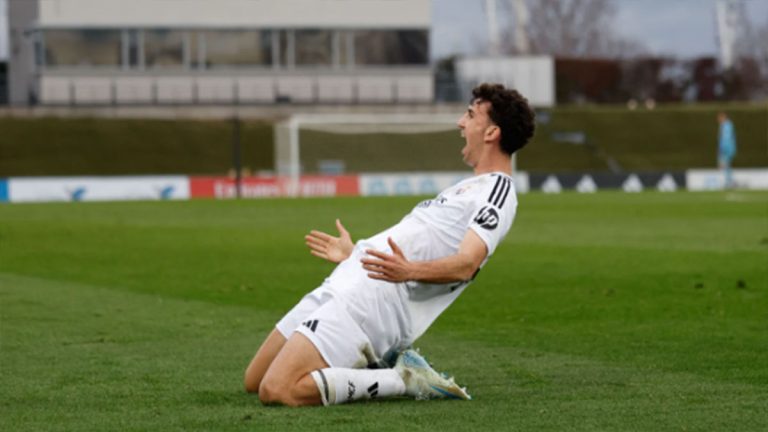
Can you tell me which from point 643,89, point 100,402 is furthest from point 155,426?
point 643,89

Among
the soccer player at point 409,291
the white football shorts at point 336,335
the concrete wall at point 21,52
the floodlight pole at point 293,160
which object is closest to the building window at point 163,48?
the concrete wall at point 21,52

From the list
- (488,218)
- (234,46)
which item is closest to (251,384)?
(488,218)

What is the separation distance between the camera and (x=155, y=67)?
65.3m

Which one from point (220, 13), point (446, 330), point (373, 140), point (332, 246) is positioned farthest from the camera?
point (220, 13)

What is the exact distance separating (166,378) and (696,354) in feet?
11.6

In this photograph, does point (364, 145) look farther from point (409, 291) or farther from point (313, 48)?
point (409, 291)

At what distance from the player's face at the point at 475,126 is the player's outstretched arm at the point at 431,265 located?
0.50 metres

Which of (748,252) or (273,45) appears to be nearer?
(748,252)

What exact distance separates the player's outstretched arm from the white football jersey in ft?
0.30

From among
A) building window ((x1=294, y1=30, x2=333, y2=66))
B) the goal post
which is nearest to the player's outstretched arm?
the goal post

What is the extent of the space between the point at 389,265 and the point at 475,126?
3.32 ft

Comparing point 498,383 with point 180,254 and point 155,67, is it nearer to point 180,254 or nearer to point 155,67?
point 180,254

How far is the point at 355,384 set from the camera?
26.8 feet

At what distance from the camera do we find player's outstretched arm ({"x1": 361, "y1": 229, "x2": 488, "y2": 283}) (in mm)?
7836
